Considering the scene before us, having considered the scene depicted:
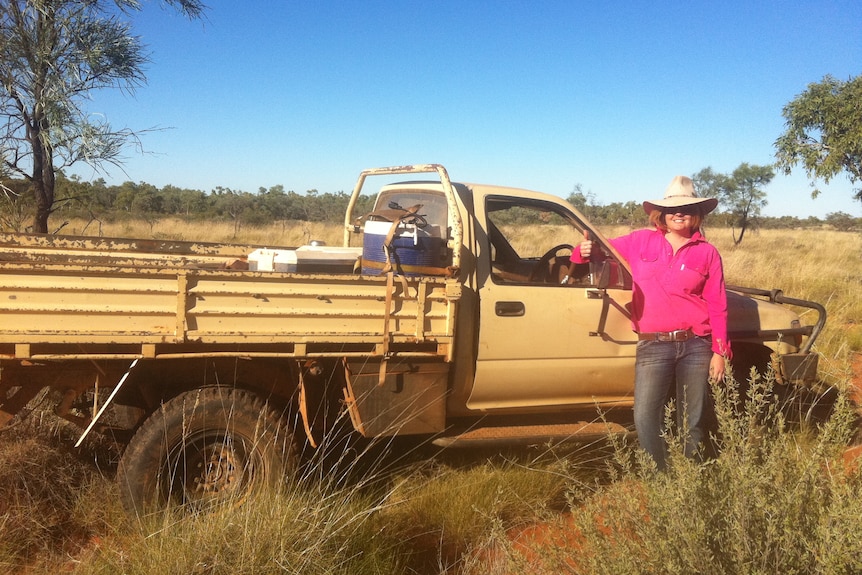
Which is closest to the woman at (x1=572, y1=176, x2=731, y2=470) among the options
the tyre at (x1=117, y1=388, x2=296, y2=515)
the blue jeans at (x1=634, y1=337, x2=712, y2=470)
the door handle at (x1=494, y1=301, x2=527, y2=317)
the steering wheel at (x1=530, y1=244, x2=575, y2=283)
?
the blue jeans at (x1=634, y1=337, x2=712, y2=470)

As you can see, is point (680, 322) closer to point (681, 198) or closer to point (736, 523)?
point (681, 198)

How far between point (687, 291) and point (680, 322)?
168 mm

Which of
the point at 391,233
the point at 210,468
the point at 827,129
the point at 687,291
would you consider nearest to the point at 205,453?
the point at 210,468

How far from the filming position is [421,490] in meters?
3.81

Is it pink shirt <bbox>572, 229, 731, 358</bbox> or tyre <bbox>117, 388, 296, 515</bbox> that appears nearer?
tyre <bbox>117, 388, 296, 515</bbox>

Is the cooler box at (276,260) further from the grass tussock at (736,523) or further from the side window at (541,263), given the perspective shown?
the grass tussock at (736,523)

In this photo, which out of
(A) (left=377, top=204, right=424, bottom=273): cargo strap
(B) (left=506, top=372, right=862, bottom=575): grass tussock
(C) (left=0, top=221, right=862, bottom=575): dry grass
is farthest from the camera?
(A) (left=377, top=204, right=424, bottom=273): cargo strap

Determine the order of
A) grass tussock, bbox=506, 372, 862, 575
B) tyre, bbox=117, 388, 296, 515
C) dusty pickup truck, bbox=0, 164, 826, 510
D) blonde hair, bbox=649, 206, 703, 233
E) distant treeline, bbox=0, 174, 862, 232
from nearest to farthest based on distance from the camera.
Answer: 1. grass tussock, bbox=506, 372, 862, 575
2. dusty pickup truck, bbox=0, 164, 826, 510
3. tyre, bbox=117, 388, 296, 515
4. blonde hair, bbox=649, 206, 703, 233
5. distant treeline, bbox=0, 174, 862, 232

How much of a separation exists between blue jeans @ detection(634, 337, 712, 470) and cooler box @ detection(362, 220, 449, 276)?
1.27 metres

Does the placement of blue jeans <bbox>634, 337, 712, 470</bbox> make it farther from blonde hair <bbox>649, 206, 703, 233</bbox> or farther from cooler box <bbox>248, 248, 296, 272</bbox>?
cooler box <bbox>248, 248, 296, 272</bbox>

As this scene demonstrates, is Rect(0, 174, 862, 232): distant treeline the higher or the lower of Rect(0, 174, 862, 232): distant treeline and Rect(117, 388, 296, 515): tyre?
the higher

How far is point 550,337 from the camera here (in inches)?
157

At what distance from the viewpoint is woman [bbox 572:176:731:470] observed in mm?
3410

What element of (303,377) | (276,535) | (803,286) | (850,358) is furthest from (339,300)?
(803,286)
